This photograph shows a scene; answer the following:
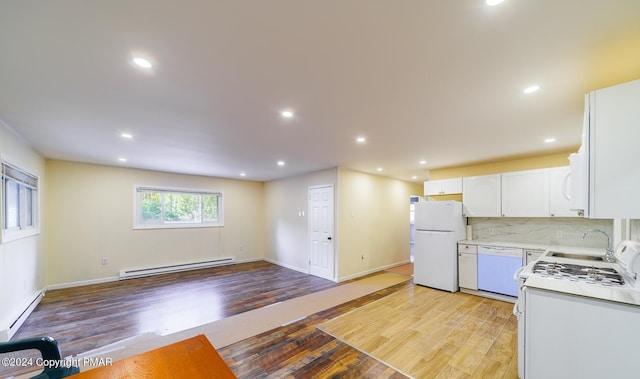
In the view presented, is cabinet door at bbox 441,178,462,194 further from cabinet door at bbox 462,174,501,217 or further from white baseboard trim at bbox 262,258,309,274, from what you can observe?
white baseboard trim at bbox 262,258,309,274

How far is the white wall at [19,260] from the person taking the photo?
2898 mm

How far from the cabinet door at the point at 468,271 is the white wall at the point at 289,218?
282 centimetres

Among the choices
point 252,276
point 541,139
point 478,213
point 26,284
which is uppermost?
point 541,139

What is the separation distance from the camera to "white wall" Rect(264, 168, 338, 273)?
6074 millimetres

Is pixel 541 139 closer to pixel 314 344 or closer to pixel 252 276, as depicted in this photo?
pixel 314 344

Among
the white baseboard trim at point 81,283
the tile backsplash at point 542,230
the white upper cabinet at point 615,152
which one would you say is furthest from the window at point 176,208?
the white upper cabinet at point 615,152

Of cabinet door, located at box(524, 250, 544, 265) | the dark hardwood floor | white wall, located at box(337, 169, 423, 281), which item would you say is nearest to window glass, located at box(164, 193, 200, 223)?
the dark hardwood floor

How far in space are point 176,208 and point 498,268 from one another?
6.95m

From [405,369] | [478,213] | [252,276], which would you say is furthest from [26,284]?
[478,213]

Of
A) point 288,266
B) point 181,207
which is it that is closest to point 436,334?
point 288,266

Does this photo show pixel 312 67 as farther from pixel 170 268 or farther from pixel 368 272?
pixel 170 268

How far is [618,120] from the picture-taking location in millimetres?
1502

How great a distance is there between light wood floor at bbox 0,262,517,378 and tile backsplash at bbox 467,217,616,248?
1.25 meters

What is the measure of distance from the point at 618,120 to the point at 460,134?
164 cm
